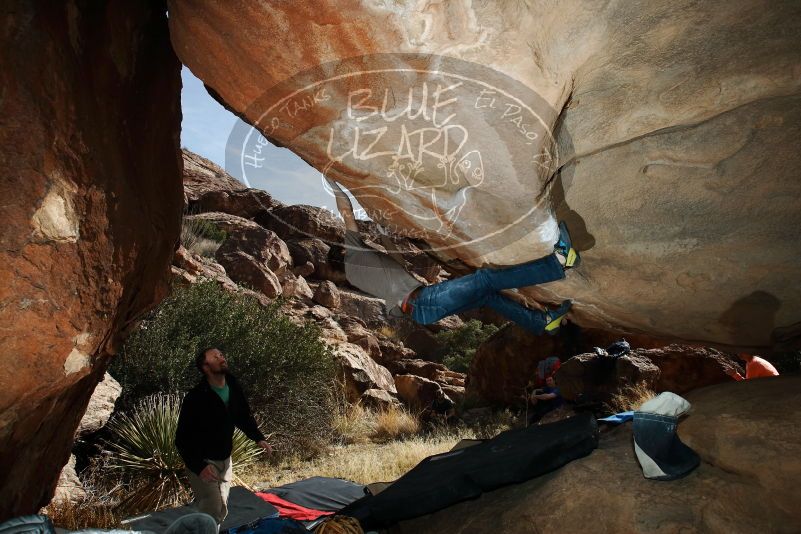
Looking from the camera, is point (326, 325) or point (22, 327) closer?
point (22, 327)

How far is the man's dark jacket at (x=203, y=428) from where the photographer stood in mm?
3635

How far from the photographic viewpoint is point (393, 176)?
12.7 feet

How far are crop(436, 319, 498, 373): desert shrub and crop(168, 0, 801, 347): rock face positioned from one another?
1323 centimetres

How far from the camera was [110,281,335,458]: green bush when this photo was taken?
23.3 ft

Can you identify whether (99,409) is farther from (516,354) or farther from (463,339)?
(463,339)

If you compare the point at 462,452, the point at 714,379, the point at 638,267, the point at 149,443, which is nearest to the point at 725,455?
the point at 638,267

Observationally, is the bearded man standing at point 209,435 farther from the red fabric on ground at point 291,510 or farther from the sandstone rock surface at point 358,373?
the sandstone rock surface at point 358,373

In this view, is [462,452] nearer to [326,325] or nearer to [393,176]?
[393,176]

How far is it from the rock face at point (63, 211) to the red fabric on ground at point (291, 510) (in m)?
1.81

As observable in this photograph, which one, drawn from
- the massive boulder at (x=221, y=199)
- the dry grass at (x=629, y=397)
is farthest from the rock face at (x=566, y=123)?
the massive boulder at (x=221, y=199)

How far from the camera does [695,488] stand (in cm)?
287

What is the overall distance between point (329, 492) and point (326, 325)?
907 cm

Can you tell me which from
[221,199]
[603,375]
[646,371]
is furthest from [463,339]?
[221,199]

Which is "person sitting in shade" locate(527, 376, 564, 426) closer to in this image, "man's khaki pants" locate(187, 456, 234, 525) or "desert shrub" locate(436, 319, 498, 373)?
"man's khaki pants" locate(187, 456, 234, 525)
